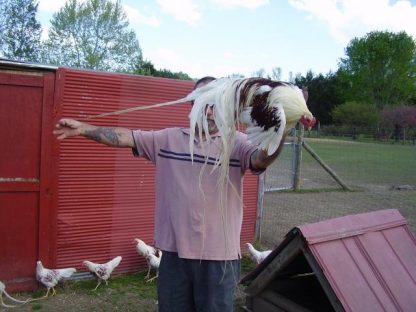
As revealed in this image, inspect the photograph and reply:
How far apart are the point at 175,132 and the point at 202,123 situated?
1.16 feet

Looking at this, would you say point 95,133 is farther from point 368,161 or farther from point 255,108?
point 368,161

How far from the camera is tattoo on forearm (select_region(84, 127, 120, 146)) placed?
2594 millimetres

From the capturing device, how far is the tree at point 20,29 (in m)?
35.8

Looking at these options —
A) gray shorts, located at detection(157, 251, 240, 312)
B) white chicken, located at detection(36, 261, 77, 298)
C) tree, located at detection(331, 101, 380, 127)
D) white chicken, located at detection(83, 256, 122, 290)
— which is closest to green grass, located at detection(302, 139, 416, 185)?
white chicken, located at detection(83, 256, 122, 290)

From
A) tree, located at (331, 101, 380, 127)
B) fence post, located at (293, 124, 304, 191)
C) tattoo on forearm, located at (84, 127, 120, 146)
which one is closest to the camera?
tattoo on forearm, located at (84, 127, 120, 146)

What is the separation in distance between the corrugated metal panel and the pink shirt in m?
1.08

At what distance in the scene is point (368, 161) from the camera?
Answer: 17.2 m

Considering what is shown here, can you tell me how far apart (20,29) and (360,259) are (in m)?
38.3

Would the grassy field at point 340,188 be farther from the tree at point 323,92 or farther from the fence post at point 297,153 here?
the tree at point 323,92

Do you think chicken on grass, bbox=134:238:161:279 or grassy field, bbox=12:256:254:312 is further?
chicken on grass, bbox=134:238:161:279

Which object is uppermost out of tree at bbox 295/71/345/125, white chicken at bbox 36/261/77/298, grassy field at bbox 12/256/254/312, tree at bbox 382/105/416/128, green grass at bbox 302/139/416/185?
tree at bbox 295/71/345/125

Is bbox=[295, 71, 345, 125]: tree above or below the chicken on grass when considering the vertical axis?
above

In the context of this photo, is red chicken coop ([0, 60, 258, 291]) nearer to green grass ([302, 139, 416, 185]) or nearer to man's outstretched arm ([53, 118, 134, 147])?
man's outstretched arm ([53, 118, 134, 147])

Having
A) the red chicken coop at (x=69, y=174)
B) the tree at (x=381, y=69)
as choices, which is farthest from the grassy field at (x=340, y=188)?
the tree at (x=381, y=69)
